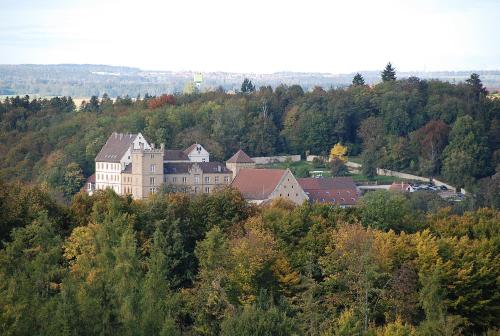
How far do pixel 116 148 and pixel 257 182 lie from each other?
47.7 feet

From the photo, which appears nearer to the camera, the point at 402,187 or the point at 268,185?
the point at 268,185

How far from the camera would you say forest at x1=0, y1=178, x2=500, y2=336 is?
38.6 meters

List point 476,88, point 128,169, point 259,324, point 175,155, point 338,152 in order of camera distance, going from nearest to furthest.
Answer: point 259,324, point 128,169, point 175,155, point 338,152, point 476,88

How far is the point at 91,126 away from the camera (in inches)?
4306

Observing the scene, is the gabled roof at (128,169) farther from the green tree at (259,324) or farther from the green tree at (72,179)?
the green tree at (259,324)

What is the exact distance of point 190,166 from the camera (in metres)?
90.0

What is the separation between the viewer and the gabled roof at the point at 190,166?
293ft

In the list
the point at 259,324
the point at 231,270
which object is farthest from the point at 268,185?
the point at 259,324

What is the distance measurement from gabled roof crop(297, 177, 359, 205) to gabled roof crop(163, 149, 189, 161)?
8.43m

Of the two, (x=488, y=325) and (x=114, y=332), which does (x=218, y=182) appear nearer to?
(x=488, y=325)

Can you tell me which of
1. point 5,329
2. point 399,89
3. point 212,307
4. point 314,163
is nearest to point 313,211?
point 212,307

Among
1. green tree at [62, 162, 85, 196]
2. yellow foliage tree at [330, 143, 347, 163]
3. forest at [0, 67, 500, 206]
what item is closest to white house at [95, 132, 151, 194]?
green tree at [62, 162, 85, 196]

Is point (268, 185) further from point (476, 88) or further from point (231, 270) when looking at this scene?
point (476, 88)

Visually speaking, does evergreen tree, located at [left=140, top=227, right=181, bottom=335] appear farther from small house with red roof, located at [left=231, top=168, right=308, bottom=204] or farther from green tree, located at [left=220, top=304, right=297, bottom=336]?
small house with red roof, located at [left=231, top=168, right=308, bottom=204]
